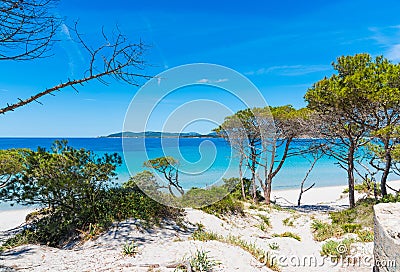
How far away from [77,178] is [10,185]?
4.85ft

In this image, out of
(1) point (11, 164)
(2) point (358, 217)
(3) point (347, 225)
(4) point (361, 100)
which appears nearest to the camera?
(1) point (11, 164)

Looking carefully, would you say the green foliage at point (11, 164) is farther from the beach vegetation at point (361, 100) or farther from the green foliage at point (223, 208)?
the beach vegetation at point (361, 100)

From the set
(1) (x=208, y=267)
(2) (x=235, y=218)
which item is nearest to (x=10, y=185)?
(1) (x=208, y=267)

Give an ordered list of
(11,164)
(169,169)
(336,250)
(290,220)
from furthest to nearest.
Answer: (290,220) < (169,169) < (11,164) < (336,250)

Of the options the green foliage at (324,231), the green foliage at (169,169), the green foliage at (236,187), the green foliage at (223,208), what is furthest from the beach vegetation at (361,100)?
the green foliage at (169,169)

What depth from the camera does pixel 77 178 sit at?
623cm

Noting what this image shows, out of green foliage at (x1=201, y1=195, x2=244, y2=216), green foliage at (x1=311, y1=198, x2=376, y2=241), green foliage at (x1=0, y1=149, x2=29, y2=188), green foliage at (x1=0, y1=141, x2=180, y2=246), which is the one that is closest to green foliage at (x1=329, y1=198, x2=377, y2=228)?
green foliage at (x1=311, y1=198, x2=376, y2=241)

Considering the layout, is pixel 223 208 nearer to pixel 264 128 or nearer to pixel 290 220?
pixel 290 220

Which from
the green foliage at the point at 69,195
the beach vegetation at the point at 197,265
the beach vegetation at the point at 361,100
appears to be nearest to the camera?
the beach vegetation at the point at 197,265

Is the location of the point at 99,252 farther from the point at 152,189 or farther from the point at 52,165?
the point at 152,189

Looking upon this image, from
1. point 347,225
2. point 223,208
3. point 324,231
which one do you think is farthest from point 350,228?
point 223,208

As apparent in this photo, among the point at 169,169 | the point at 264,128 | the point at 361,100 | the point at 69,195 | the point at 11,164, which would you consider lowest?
the point at 69,195

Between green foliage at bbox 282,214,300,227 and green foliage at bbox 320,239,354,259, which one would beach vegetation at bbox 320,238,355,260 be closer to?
green foliage at bbox 320,239,354,259

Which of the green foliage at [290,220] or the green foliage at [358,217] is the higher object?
the green foliage at [358,217]
